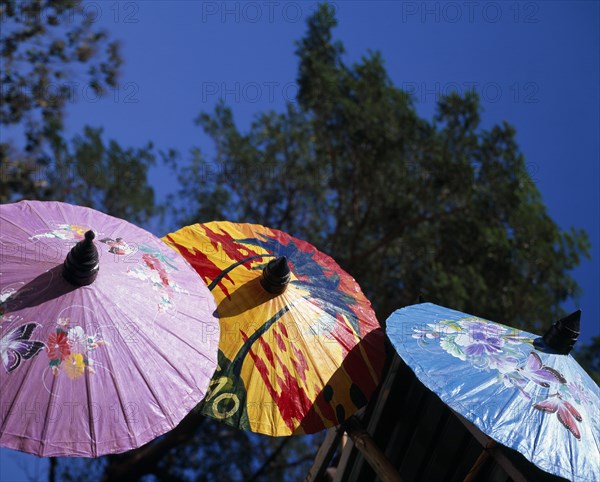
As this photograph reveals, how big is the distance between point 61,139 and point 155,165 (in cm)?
181

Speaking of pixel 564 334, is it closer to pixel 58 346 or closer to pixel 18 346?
pixel 58 346

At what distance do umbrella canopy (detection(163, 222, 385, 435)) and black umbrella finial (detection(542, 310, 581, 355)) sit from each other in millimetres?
1149

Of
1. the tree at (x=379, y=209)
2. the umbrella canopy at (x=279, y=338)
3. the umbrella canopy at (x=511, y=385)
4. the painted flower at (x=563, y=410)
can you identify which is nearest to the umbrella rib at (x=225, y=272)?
the umbrella canopy at (x=279, y=338)

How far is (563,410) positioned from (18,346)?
2.79 meters

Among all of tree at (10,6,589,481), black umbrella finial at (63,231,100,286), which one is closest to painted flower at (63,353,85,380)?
black umbrella finial at (63,231,100,286)

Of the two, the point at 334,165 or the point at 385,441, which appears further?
the point at 334,165

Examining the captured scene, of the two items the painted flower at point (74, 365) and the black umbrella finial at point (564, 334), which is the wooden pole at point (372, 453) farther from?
the painted flower at point (74, 365)

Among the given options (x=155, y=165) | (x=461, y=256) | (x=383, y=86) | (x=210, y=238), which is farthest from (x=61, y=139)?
(x=210, y=238)

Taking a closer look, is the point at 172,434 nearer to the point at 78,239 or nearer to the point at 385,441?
the point at 385,441

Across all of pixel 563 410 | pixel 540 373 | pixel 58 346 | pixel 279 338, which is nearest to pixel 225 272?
pixel 279 338

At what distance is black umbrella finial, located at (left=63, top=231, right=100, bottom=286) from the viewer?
3.55 m

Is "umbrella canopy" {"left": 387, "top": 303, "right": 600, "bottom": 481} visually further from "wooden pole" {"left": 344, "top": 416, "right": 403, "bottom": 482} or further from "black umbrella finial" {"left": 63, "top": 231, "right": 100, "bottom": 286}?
"black umbrella finial" {"left": 63, "top": 231, "right": 100, "bottom": 286}

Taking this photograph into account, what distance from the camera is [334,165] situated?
→ 12258 mm

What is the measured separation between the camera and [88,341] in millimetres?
3570
